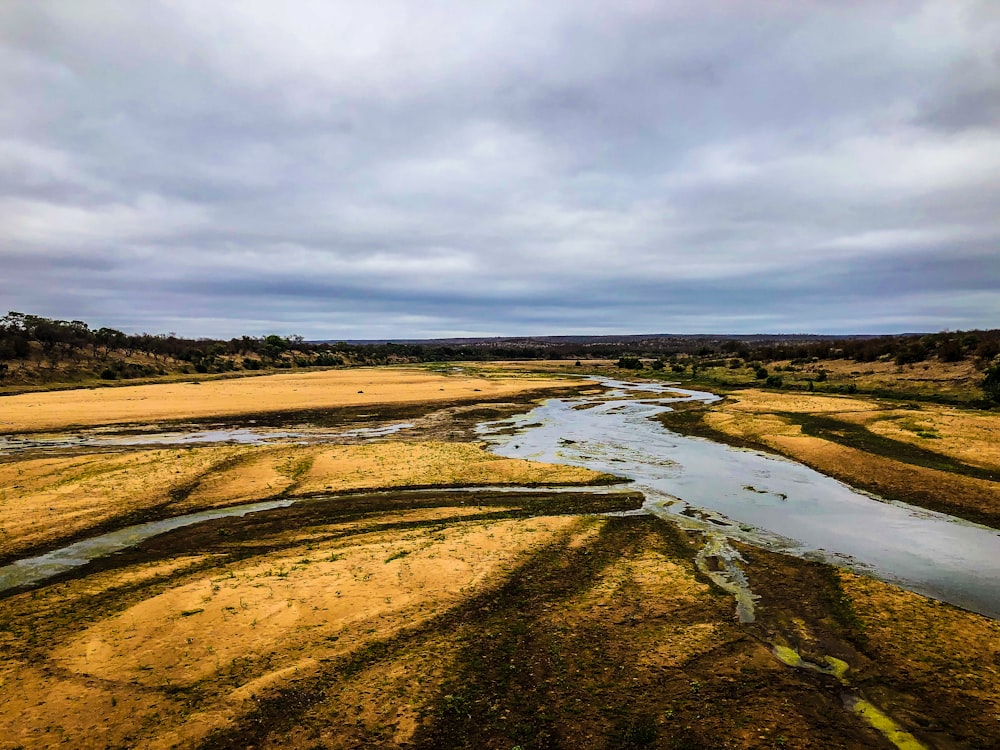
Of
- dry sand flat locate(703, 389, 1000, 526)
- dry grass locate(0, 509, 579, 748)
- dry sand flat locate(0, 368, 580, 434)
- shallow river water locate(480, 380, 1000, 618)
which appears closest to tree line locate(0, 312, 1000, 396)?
dry sand flat locate(703, 389, 1000, 526)

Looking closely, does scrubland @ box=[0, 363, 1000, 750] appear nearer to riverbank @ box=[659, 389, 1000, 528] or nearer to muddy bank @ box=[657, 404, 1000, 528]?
muddy bank @ box=[657, 404, 1000, 528]

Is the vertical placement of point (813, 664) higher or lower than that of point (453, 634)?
lower

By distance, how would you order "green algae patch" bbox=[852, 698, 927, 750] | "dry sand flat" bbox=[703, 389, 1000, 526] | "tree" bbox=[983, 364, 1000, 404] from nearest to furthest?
"green algae patch" bbox=[852, 698, 927, 750] < "dry sand flat" bbox=[703, 389, 1000, 526] < "tree" bbox=[983, 364, 1000, 404]

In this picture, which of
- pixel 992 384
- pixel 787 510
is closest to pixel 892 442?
pixel 787 510

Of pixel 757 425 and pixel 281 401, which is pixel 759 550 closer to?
pixel 757 425

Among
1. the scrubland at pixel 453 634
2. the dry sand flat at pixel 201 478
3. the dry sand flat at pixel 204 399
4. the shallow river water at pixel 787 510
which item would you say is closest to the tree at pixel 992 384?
the shallow river water at pixel 787 510

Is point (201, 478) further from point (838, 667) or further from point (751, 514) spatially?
point (838, 667)

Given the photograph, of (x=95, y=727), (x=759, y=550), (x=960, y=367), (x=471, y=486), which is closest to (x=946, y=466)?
(x=759, y=550)
